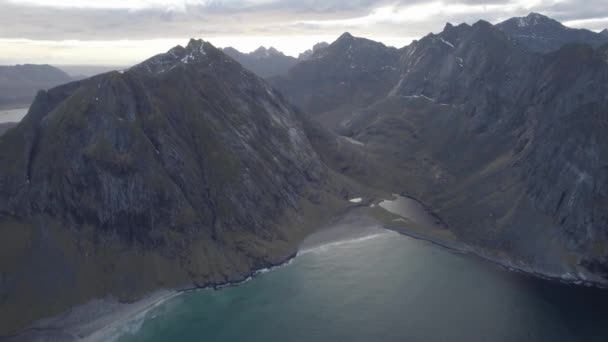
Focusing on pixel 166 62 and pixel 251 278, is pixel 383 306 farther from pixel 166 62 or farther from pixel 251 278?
pixel 166 62

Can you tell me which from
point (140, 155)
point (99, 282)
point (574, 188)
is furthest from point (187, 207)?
point (574, 188)

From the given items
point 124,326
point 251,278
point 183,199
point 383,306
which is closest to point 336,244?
point 251,278

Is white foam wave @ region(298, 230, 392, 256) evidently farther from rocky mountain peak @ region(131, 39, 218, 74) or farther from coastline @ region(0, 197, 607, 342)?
rocky mountain peak @ region(131, 39, 218, 74)

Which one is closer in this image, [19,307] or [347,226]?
[19,307]

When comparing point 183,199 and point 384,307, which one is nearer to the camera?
point 384,307

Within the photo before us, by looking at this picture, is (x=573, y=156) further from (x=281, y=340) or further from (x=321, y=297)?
(x=281, y=340)

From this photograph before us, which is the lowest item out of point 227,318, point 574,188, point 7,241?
point 227,318
